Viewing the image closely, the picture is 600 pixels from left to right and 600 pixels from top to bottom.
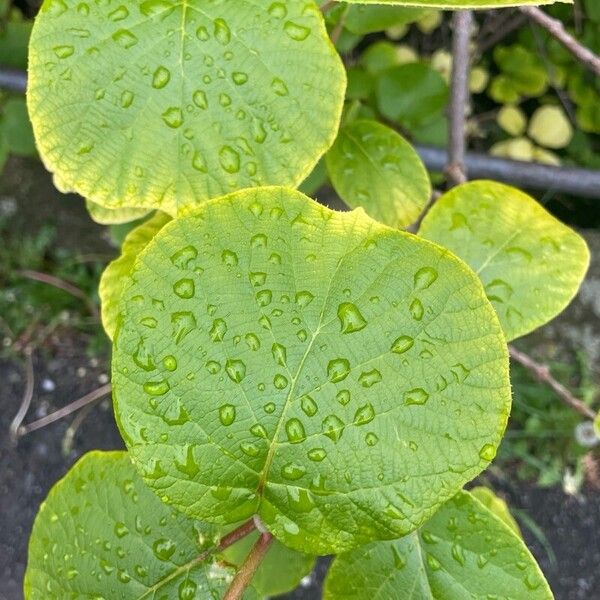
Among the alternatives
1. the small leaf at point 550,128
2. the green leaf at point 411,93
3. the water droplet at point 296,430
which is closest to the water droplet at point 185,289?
the water droplet at point 296,430

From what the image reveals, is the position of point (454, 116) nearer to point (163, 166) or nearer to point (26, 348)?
point (163, 166)

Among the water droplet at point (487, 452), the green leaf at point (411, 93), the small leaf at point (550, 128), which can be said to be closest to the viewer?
the water droplet at point (487, 452)

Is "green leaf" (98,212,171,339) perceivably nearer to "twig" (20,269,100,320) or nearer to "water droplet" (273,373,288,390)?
"water droplet" (273,373,288,390)

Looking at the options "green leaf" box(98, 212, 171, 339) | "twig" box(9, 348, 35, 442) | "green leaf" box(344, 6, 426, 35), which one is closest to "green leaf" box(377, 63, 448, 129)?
"green leaf" box(344, 6, 426, 35)

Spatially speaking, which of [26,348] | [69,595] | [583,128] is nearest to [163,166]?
[69,595]

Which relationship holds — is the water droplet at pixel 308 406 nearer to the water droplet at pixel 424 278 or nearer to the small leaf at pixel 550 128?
the water droplet at pixel 424 278

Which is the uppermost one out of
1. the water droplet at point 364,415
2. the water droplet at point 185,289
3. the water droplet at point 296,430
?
the water droplet at point 185,289
